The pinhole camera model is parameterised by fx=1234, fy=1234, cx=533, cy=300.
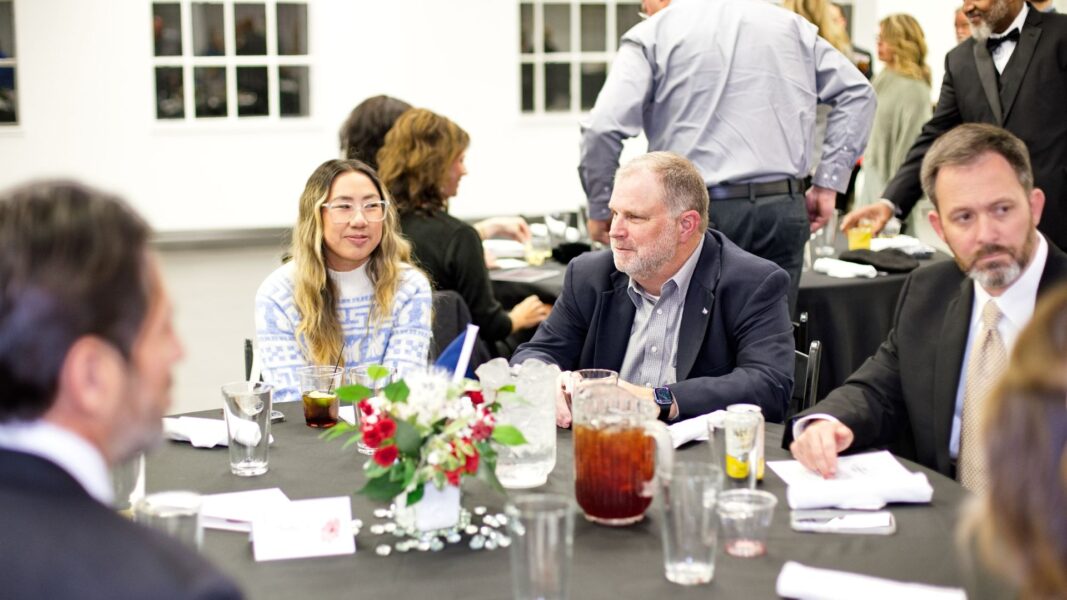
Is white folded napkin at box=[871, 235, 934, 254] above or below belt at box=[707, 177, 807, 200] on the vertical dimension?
below

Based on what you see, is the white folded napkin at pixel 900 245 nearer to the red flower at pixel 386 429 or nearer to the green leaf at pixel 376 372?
the green leaf at pixel 376 372

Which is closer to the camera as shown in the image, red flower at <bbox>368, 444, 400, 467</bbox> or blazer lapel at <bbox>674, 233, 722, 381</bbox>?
red flower at <bbox>368, 444, 400, 467</bbox>

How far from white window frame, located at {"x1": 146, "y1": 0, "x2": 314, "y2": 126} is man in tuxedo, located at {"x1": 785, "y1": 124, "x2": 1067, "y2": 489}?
5624 mm

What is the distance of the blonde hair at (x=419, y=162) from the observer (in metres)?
4.39

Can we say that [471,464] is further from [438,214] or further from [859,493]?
[438,214]

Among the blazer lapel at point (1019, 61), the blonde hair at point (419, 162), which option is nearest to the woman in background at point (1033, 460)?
the blonde hair at point (419, 162)

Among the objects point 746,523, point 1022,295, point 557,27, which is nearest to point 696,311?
point 1022,295

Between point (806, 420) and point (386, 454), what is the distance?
2.94 ft

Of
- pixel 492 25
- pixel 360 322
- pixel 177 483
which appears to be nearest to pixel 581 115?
pixel 492 25

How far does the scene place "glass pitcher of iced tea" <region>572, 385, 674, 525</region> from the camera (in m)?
1.93

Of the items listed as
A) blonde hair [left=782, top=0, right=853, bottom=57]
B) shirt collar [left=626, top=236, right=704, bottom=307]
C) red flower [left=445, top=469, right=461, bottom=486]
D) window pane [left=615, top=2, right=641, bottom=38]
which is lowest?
red flower [left=445, top=469, right=461, bottom=486]

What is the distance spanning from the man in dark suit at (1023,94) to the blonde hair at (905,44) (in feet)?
8.14

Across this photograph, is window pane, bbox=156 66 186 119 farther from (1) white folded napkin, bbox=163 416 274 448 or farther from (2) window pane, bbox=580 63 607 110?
(1) white folded napkin, bbox=163 416 274 448

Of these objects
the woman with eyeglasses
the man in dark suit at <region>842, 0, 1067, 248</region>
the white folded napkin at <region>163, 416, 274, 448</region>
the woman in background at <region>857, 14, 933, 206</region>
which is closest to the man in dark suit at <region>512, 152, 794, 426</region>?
the woman with eyeglasses
